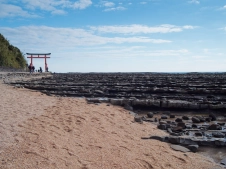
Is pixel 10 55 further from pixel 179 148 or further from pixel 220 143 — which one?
pixel 220 143

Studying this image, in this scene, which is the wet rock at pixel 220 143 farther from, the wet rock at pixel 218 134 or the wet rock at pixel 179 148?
the wet rock at pixel 179 148

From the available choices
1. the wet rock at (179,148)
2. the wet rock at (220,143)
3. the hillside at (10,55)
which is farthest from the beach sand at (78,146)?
the hillside at (10,55)

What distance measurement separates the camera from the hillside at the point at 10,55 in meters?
47.2

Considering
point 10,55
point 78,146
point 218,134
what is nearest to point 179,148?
point 218,134

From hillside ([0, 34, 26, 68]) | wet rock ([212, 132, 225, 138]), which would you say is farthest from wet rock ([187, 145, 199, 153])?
hillside ([0, 34, 26, 68])

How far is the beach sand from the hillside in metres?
44.3

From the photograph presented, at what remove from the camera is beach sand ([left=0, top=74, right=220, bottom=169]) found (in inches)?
178

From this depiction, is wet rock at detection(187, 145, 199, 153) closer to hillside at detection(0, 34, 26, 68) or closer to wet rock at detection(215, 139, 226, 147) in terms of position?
wet rock at detection(215, 139, 226, 147)

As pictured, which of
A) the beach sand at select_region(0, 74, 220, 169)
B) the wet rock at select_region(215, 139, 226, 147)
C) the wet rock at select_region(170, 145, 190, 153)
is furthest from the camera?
the wet rock at select_region(215, 139, 226, 147)

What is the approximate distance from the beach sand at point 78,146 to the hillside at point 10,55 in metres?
44.3

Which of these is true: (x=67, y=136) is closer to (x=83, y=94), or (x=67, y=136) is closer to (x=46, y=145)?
(x=46, y=145)

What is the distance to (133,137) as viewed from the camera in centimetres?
661

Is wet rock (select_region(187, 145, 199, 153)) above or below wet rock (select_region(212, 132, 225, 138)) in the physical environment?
below

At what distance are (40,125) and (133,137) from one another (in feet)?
8.89
